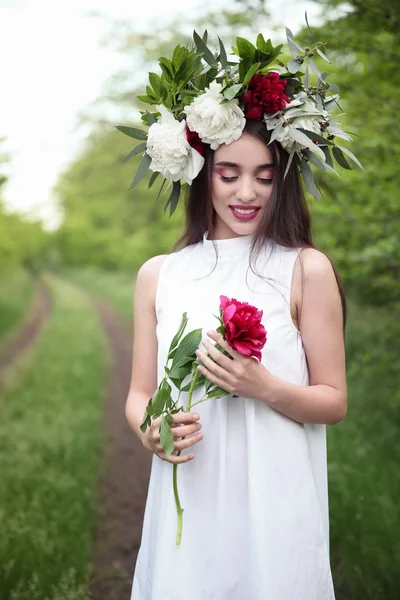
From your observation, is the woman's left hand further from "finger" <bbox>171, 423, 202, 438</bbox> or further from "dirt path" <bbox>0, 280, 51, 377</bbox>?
"dirt path" <bbox>0, 280, 51, 377</bbox>

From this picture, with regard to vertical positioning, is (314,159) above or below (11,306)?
below

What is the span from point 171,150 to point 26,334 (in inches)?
514

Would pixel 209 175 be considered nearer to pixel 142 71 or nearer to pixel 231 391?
pixel 231 391

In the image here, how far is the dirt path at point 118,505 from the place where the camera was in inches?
147

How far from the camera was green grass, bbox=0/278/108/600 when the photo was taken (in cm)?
346

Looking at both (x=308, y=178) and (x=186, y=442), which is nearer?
(x=186, y=442)

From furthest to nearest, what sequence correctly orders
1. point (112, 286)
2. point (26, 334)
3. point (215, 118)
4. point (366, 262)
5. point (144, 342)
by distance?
point (112, 286)
point (26, 334)
point (366, 262)
point (144, 342)
point (215, 118)

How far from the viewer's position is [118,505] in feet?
16.0

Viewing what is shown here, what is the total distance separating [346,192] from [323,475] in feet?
9.98

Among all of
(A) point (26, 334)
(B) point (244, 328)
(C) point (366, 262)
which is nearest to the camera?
(B) point (244, 328)

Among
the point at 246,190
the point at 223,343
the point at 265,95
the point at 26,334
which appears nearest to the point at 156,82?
the point at 265,95

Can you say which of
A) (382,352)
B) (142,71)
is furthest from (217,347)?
(142,71)

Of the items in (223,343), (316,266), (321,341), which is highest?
(316,266)

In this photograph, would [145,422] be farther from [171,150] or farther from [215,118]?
[215,118]
